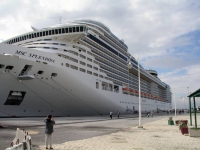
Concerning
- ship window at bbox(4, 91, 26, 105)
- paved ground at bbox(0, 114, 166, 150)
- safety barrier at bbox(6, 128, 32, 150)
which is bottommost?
paved ground at bbox(0, 114, 166, 150)

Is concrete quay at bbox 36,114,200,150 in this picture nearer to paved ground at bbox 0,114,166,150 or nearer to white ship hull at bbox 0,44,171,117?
paved ground at bbox 0,114,166,150

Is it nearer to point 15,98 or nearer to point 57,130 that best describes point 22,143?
point 57,130

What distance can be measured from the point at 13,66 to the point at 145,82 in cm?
5522

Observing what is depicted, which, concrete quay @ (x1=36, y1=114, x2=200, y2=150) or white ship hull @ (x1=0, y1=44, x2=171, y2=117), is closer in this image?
concrete quay @ (x1=36, y1=114, x2=200, y2=150)

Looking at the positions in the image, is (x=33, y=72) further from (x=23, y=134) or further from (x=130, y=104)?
(x=130, y=104)

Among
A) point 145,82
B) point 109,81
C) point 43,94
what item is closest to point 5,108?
point 43,94

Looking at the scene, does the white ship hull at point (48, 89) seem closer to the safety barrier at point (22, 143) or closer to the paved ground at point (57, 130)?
the paved ground at point (57, 130)

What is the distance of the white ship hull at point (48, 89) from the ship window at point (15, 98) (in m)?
0.30

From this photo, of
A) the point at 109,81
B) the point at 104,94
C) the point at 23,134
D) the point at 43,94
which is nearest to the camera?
the point at 23,134

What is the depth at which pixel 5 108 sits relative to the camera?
67.2 ft

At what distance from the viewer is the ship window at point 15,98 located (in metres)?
20.2

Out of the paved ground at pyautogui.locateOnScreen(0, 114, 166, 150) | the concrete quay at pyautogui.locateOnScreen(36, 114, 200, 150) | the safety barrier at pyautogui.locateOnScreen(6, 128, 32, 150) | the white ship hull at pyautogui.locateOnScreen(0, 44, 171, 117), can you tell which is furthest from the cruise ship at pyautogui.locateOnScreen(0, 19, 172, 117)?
the safety barrier at pyautogui.locateOnScreen(6, 128, 32, 150)

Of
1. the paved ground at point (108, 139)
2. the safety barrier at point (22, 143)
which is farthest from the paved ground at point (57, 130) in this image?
the safety barrier at point (22, 143)

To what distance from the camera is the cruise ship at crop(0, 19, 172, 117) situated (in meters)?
20.1
